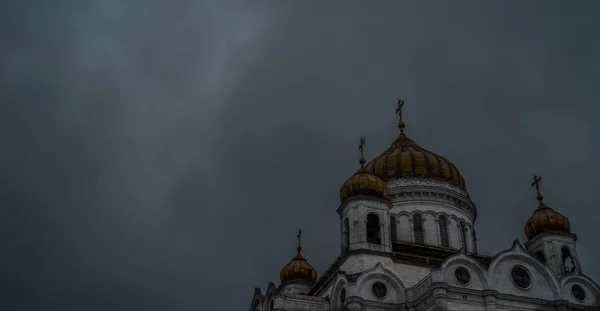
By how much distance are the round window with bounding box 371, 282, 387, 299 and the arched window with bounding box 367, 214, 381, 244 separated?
274 cm

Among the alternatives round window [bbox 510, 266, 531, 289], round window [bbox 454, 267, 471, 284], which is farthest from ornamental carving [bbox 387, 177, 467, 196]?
round window [bbox 454, 267, 471, 284]

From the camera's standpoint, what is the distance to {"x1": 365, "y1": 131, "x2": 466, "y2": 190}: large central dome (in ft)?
106

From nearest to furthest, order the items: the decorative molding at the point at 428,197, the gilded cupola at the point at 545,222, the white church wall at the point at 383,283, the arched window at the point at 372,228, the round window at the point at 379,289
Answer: the white church wall at the point at 383,283
the round window at the point at 379,289
the arched window at the point at 372,228
the gilded cupola at the point at 545,222
the decorative molding at the point at 428,197

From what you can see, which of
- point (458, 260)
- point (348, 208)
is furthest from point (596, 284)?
point (348, 208)

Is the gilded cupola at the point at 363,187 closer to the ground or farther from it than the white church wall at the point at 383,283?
farther from it

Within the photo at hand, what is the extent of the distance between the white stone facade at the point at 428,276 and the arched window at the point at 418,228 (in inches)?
2.1

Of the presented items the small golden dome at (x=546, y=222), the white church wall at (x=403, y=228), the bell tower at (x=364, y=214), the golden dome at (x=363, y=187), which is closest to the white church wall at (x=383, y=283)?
the bell tower at (x=364, y=214)

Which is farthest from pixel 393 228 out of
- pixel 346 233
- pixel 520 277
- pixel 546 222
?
pixel 520 277

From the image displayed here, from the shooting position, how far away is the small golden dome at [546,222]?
29922mm

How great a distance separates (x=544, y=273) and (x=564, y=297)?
1.19 metres

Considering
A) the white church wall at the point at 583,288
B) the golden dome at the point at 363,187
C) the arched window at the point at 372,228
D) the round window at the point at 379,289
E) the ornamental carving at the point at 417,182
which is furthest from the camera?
the ornamental carving at the point at 417,182

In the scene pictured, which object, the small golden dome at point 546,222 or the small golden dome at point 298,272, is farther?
the small golden dome at point 298,272

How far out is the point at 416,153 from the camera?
33.3 m

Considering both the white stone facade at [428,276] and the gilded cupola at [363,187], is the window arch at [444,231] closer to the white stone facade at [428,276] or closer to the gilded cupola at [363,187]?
the white stone facade at [428,276]
